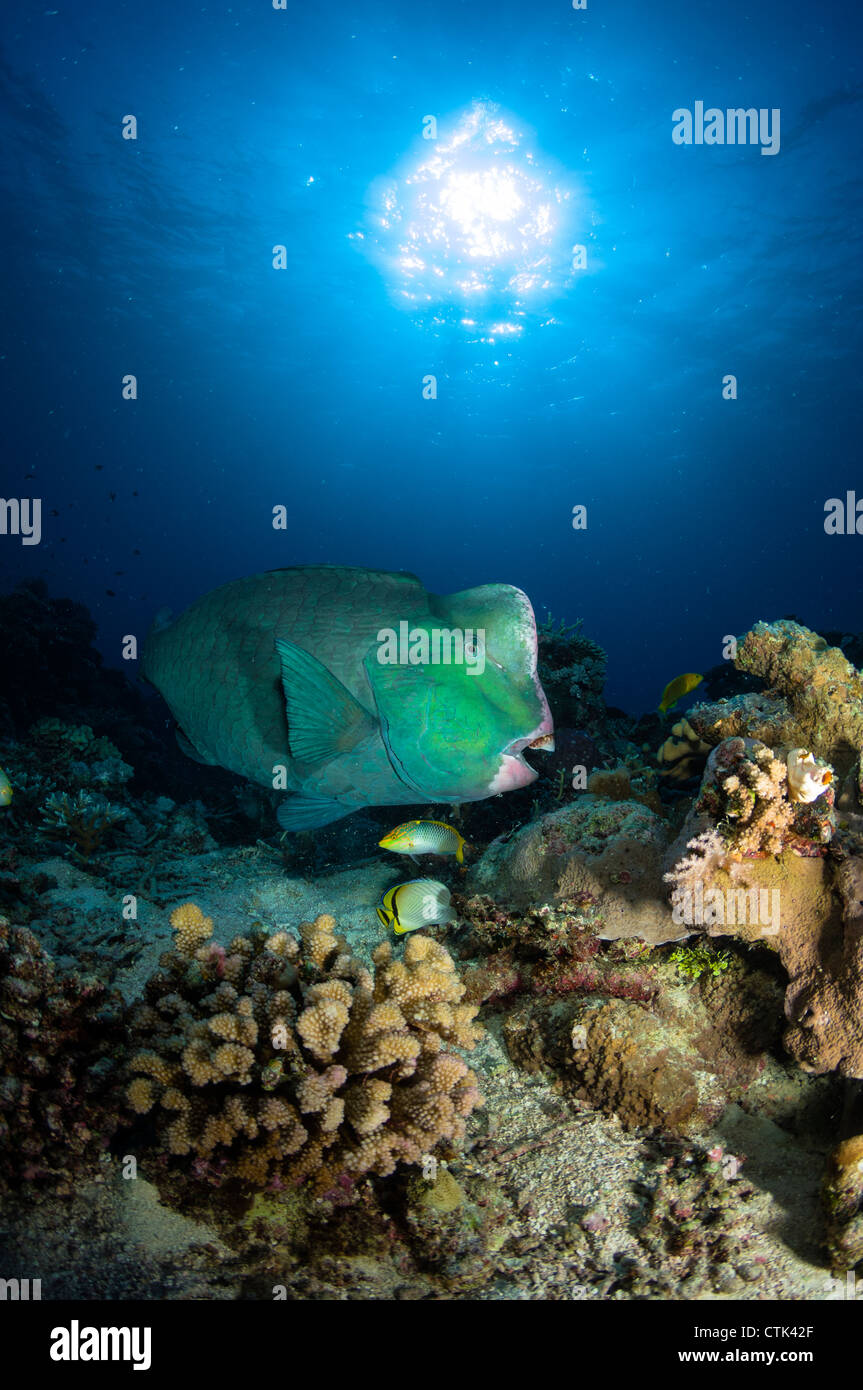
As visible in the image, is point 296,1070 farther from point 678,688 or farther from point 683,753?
point 678,688

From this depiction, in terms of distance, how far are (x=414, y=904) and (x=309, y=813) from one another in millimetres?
1334

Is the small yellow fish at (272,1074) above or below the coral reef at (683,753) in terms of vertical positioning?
below

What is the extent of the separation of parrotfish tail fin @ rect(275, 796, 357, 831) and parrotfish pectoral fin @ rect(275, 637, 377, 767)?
1.35 ft

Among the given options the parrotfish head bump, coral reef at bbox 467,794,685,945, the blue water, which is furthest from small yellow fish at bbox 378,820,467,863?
the blue water

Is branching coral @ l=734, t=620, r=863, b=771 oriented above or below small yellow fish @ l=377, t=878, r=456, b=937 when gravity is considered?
above

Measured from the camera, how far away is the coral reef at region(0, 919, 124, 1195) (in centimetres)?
237

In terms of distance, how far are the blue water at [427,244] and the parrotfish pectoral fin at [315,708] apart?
12753mm

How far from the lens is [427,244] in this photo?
25.1 metres

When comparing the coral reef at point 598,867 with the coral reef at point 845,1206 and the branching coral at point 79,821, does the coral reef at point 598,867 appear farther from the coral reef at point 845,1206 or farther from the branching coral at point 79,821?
the branching coral at point 79,821

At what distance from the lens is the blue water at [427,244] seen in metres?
17.3

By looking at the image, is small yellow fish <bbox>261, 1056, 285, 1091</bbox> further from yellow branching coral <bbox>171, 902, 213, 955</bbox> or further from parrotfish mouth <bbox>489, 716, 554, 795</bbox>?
parrotfish mouth <bbox>489, 716, 554, 795</bbox>

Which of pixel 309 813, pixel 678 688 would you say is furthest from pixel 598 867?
pixel 678 688

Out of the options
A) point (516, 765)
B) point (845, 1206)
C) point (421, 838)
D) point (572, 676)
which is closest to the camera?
point (516, 765)

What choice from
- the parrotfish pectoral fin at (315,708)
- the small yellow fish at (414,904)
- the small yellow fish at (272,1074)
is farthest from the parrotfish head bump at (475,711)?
the small yellow fish at (414,904)
